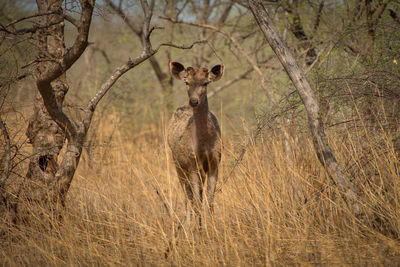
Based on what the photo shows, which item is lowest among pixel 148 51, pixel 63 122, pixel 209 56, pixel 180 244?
pixel 180 244

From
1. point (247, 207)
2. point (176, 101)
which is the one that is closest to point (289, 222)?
point (247, 207)

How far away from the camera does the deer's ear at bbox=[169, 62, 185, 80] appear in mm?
5859

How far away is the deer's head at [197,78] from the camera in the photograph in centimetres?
545

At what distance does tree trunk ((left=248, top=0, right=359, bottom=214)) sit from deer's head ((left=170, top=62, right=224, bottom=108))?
1279mm

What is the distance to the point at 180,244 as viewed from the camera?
4227 mm

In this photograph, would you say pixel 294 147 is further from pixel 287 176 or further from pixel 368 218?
pixel 368 218

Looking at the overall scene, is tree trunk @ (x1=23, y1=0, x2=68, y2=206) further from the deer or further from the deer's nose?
the deer's nose

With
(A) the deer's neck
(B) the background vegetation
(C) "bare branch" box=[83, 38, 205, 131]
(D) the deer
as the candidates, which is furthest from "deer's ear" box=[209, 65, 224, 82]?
(C) "bare branch" box=[83, 38, 205, 131]

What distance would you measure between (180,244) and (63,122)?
208cm

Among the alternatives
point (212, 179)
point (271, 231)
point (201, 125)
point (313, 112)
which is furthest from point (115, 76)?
point (271, 231)

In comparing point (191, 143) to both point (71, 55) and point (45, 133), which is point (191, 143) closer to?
point (45, 133)

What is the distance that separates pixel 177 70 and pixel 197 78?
50 centimetres

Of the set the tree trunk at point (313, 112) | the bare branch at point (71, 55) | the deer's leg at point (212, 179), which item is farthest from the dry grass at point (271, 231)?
the bare branch at point (71, 55)

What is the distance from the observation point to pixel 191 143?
5867 millimetres
